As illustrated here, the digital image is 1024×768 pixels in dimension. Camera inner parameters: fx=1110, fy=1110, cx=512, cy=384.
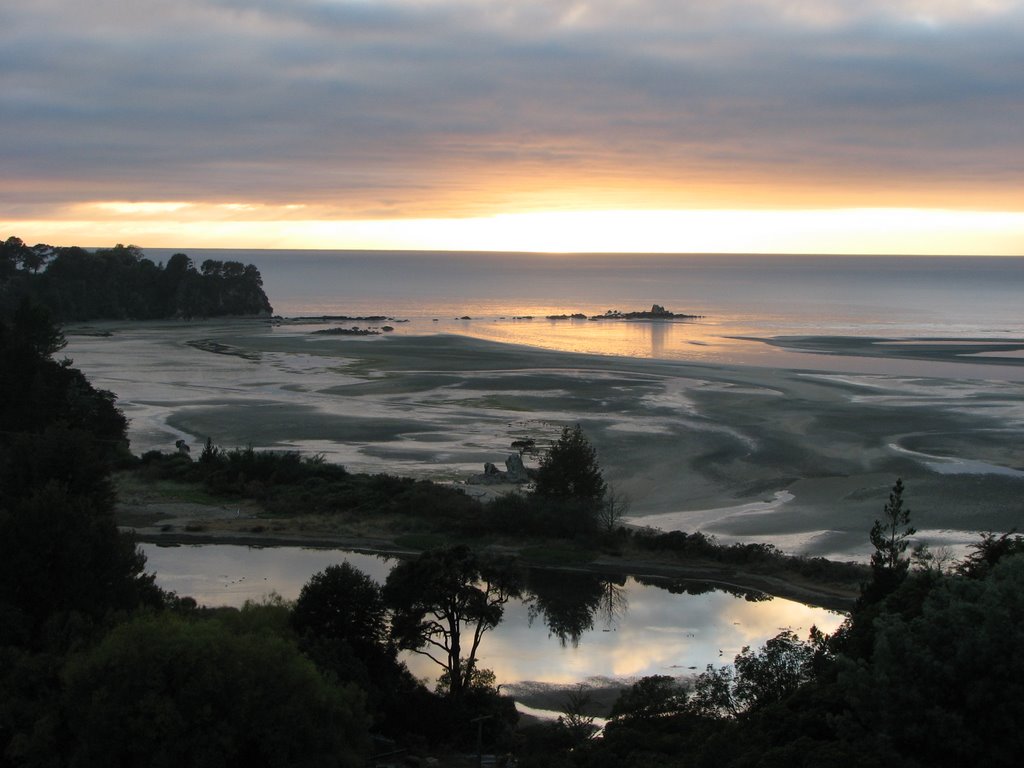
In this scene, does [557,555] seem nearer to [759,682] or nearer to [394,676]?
[394,676]

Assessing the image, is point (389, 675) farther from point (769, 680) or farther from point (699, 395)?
point (699, 395)

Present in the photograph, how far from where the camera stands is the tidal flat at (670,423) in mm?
38125

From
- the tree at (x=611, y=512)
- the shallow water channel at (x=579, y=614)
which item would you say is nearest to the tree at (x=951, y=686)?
the shallow water channel at (x=579, y=614)

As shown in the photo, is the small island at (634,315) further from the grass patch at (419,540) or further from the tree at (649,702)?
the tree at (649,702)

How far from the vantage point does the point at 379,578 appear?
102 ft

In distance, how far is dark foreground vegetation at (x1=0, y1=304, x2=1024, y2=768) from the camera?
13.6m

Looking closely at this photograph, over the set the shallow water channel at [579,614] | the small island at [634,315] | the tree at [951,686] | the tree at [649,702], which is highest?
the small island at [634,315]

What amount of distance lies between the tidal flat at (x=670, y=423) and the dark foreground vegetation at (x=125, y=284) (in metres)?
40.0

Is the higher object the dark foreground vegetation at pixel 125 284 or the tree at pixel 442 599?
the dark foreground vegetation at pixel 125 284

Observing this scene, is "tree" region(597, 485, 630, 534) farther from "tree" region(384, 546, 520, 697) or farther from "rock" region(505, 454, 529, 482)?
"tree" region(384, 546, 520, 697)

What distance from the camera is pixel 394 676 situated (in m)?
21.8

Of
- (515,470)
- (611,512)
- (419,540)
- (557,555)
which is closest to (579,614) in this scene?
(557,555)

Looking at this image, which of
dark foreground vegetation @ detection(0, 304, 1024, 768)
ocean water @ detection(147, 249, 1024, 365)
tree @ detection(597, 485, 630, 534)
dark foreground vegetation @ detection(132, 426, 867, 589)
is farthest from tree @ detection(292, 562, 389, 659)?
ocean water @ detection(147, 249, 1024, 365)

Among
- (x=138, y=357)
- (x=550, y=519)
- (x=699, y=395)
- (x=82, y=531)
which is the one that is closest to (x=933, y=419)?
(x=699, y=395)
